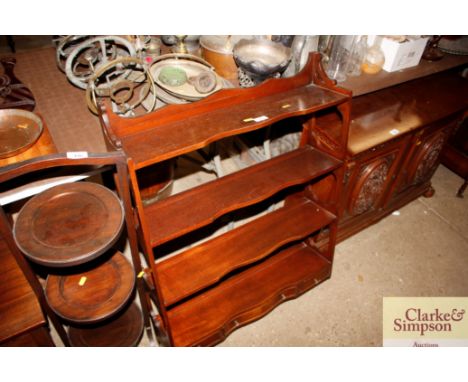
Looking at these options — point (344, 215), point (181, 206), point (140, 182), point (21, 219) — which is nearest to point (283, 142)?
point (344, 215)

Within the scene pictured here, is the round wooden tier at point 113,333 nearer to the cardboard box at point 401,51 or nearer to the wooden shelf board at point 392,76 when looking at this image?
the wooden shelf board at point 392,76

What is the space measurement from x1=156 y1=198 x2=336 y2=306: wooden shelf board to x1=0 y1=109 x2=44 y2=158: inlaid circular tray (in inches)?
37.0

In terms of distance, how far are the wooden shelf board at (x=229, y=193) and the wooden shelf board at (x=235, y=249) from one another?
1.28 ft

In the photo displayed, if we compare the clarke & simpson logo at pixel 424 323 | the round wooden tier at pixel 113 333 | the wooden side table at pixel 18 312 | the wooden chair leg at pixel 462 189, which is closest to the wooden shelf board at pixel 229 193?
the wooden side table at pixel 18 312

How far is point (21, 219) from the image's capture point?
157 cm

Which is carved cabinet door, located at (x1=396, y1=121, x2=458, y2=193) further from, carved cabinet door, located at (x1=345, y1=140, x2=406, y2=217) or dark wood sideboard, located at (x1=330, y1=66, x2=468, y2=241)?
carved cabinet door, located at (x1=345, y1=140, x2=406, y2=217)

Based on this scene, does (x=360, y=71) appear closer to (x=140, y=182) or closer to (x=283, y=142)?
(x=283, y=142)

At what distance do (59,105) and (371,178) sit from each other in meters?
2.17

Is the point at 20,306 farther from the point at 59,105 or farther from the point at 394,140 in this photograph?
the point at 394,140

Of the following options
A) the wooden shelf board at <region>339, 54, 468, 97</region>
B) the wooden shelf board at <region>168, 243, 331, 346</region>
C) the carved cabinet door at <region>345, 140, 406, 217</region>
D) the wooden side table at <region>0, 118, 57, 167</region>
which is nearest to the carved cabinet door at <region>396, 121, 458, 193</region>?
the carved cabinet door at <region>345, 140, 406, 217</region>

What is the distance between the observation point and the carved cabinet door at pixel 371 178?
2.40m

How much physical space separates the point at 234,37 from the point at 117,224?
151cm

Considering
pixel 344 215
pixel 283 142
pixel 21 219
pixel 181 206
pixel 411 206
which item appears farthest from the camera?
pixel 411 206

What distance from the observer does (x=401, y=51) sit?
98.5 inches
